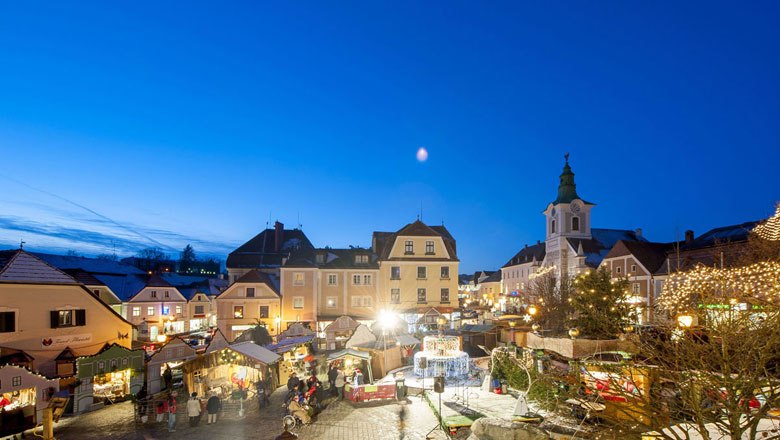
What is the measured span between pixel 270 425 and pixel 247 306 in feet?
75.9

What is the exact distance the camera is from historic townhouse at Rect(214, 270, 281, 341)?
36.8 metres

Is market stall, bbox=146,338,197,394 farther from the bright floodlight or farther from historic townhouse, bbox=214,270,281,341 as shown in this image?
historic townhouse, bbox=214,270,281,341

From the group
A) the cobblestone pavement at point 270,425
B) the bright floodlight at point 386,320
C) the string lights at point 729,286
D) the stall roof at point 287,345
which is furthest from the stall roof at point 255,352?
the string lights at point 729,286

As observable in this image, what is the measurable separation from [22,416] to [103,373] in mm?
3055

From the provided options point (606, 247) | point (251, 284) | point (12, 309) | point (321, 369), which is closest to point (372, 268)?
point (251, 284)

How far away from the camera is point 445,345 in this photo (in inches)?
811

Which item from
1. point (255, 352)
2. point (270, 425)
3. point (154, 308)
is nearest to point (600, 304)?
point (270, 425)

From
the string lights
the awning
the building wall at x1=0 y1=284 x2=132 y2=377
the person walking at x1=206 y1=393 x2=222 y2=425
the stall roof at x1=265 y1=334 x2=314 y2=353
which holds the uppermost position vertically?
the string lights

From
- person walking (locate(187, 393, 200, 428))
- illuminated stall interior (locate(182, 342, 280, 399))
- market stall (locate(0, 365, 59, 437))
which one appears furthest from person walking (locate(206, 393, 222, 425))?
market stall (locate(0, 365, 59, 437))

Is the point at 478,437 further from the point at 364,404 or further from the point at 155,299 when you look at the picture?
the point at 155,299

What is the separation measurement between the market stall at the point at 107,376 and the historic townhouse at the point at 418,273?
21767 mm

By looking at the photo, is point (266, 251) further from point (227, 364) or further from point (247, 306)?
point (227, 364)

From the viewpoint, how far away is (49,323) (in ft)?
66.0

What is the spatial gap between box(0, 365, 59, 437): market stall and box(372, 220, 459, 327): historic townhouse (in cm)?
2536
